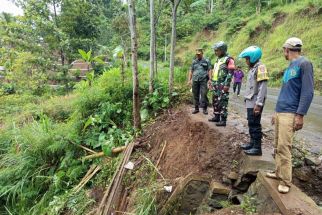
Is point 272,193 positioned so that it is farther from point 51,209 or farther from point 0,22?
point 0,22

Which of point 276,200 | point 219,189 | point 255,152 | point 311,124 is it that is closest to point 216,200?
point 219,189

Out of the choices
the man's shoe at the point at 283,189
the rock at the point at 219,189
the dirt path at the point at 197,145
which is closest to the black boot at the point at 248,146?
the dirt path at the point at 197,145

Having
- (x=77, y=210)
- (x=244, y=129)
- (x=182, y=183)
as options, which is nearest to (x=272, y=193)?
(x=182, y=183)

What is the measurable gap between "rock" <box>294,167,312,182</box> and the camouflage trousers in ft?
5.21

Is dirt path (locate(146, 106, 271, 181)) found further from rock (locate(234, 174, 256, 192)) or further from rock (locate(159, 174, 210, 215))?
rock (locate(234, 174, 256, 192))

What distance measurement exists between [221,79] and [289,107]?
6.95 feet

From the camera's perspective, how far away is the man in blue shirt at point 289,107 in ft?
10.5

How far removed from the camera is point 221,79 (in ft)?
17.5

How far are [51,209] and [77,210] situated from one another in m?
0.67

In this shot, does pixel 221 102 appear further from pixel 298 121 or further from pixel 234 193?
pixel 298 121

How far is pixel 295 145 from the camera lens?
5258 mm

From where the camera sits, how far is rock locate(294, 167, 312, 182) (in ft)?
14.6

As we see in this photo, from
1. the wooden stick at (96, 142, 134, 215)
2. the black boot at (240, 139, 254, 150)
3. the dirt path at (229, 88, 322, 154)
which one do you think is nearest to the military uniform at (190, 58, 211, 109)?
the dirt path at (229, 88, 322, 154)

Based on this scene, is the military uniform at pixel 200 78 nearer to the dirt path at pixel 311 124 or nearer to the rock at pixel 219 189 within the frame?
the dirt path at pixel 311 124
